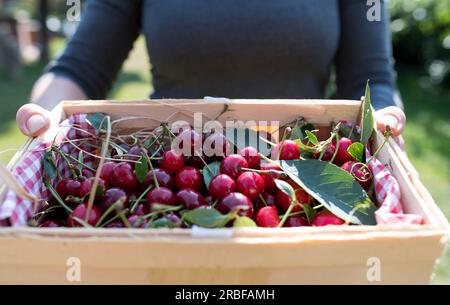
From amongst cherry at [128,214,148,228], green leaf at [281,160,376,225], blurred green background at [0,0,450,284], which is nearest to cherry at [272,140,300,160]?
green leaf at [281,160,376,225]

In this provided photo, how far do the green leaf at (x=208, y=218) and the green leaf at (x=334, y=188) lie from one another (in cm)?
15

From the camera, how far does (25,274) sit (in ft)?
1.98

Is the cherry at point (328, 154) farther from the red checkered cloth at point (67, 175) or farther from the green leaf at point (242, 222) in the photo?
the green leaf at point (242, 222)

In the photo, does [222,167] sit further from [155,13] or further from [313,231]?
[155,13]

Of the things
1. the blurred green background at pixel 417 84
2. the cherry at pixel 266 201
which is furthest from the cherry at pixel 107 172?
the blurred green background at pixel 417 84

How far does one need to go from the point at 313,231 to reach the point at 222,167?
0.76 feet

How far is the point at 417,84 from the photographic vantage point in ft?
14.3

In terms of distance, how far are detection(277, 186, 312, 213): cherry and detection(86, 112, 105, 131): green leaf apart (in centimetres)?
33

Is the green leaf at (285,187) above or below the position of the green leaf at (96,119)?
below

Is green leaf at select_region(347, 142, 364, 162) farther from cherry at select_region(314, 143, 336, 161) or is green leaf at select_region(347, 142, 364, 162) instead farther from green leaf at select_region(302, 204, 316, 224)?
green leaf at select_region(302, 204, 316, 224)

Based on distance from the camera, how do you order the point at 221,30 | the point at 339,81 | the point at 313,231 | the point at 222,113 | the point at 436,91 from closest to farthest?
the point at 313,231 → the point at 222,113 → the point at 221,30 → the point at 339,81 → the point at 436,91

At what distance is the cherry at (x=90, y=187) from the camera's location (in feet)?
2.32

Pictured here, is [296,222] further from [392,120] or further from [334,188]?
[392,120]
